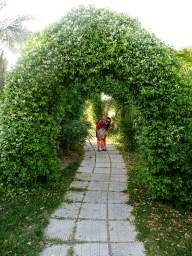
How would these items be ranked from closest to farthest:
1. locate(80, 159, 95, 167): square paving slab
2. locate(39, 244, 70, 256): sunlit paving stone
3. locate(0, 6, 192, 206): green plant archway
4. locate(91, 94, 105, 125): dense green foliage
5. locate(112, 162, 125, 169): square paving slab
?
locate(39, 244, 70, 256): sunlit paving stone < locate(0, 6, 192, 206): green plant archway < locate(112, 162, 125, 169): square paving slab < locate(80, 159, 95, 167): square paving slab < locate(91, 94, 105, 125): dense green foliage

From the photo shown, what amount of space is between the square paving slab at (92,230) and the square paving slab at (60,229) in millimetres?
148

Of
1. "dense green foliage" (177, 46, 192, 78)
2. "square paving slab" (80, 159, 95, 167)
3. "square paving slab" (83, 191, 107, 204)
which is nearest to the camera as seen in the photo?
"square paving slab" (83, 191, 107, 204)

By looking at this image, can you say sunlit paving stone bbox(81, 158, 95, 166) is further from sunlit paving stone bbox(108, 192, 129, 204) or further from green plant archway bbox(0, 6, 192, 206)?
green plant archway bbox(0, 6, 192, 206)

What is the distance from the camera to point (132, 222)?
11.4ft

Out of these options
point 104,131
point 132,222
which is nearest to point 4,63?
point 104,131

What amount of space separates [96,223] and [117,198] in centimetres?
113

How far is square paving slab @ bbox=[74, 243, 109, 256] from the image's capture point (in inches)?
105

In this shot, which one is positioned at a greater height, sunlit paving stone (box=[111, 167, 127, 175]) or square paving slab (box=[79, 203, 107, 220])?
sunlit paving stone (box=[111, 167, 127, 175])

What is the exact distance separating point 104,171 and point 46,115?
3077mm

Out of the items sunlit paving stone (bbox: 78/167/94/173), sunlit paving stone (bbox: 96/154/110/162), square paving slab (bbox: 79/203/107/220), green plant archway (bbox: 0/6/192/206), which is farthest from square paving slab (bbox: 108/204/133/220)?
sunlit paving stone (bbox: 96/154/110/162)

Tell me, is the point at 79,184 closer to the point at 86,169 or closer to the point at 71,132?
the point at 86,169

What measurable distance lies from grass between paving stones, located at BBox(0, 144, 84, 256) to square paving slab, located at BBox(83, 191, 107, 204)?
59 centimetres

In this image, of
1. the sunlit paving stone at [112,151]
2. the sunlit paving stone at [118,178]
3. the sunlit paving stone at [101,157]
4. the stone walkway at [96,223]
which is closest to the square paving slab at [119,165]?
the sunlit paving stone at [101,157]

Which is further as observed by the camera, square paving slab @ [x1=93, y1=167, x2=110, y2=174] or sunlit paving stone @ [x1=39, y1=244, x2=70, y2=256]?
square paving slab @ [x1=93, y1=167, x2=110, y2=174]
